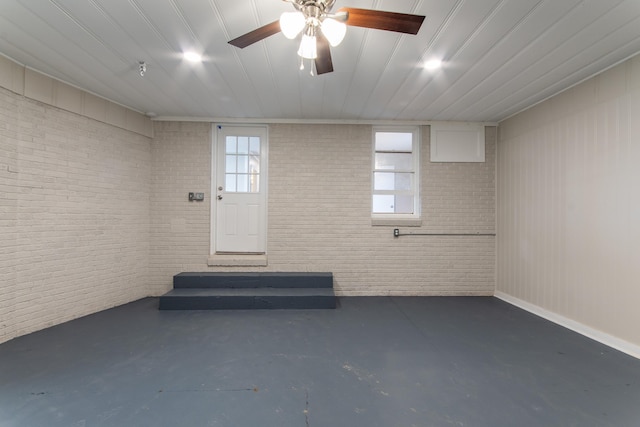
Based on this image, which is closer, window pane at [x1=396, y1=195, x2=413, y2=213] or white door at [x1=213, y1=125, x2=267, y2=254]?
white door at [x1=213, y1=125, x2=267, y2=254]

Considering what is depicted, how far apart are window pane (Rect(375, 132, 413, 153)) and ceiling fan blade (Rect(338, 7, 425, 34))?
289 cm

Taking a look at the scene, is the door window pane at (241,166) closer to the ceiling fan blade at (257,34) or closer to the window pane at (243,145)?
the window pane at (243,145)

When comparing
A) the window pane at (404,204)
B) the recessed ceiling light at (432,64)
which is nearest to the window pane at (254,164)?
the window pane at (404,204)

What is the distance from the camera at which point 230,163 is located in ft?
14.0

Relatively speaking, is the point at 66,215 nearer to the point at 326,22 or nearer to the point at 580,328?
the point at 326,22

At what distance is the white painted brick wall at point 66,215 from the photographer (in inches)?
106

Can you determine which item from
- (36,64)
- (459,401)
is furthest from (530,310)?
(36,64)

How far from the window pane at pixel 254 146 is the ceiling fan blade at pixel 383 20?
2968 mm

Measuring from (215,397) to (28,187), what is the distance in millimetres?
2979

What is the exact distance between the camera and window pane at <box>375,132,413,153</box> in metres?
4.43

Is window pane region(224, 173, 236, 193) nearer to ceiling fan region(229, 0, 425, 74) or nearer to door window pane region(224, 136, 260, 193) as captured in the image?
door window pane region(224, 136, 260, 193)

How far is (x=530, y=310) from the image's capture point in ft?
11.6

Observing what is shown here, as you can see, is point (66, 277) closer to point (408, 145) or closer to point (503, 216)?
point (408, 145)

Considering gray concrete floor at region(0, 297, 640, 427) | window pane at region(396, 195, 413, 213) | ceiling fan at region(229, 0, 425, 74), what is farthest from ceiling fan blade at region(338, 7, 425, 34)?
window pane at region(396, 195, 413, 213)
